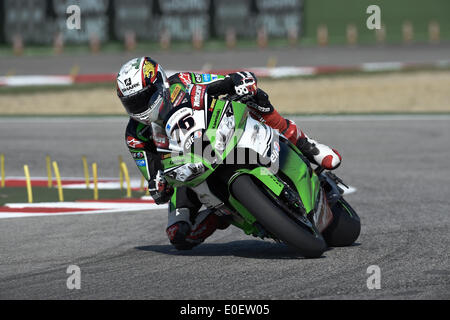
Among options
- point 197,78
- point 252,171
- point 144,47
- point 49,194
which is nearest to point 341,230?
point 252,171

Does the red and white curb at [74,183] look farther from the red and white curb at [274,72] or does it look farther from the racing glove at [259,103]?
the red and white curb at [274,72]

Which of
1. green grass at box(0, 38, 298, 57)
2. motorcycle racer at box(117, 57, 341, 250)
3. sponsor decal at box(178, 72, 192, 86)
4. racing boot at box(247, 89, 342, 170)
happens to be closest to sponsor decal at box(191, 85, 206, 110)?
motorcycle racer at box(117, 57, 341, 250)

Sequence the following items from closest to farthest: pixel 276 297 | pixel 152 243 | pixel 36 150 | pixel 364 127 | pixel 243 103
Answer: pixel 276 297, pixel 243 103, pixel 152 243, pixel 36 150, pixel 364 127

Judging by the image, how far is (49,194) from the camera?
11305mm

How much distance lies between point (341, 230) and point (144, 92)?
2.12 meters

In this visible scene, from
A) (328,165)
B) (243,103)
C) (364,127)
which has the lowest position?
(364,127)

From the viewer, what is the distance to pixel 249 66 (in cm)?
3039

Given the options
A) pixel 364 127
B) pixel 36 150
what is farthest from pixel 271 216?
pixel 364 127

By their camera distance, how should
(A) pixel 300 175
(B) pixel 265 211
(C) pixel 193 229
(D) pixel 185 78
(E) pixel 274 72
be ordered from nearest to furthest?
(B) pixel 265 211, (A) pixel 300 175, (D) pixel 185 78, (C) pixel 193 229, (E) pixel 274 72

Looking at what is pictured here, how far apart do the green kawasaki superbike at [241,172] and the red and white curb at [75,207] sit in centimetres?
335

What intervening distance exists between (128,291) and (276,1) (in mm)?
30407

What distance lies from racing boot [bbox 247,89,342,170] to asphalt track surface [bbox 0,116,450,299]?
75cm

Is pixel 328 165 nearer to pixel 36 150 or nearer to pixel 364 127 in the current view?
pixel 36 150

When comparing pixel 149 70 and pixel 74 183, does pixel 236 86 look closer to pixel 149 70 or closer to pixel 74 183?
pixel 149 70
